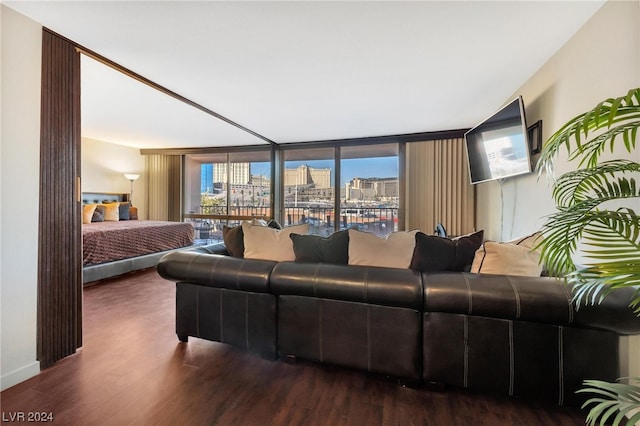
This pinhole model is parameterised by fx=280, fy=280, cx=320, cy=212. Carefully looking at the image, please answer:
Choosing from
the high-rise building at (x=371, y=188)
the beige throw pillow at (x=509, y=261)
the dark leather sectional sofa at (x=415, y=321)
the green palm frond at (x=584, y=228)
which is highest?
the high-rise building at (x=371, y=188)

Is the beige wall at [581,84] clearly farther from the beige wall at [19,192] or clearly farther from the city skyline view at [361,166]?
the beige wall at [19,192]

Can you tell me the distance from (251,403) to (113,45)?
2.59 meters

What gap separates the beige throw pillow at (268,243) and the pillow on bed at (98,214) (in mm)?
4273

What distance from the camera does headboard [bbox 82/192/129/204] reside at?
5332mm

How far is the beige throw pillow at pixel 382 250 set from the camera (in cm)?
181

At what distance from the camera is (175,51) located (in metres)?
2.13

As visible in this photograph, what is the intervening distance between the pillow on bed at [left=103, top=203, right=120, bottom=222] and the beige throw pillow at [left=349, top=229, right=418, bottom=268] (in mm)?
5287

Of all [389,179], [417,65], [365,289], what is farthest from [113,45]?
[389,179]

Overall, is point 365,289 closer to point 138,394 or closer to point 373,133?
point 138,394

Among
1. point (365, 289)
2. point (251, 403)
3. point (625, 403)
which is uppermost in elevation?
point (365, 289)

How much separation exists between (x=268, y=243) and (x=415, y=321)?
115cm

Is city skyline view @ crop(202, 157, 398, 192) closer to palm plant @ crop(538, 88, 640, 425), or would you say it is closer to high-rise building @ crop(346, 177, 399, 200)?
high-rise building @ crop(346, 177, 399, 200)

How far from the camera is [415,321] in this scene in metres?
1.57

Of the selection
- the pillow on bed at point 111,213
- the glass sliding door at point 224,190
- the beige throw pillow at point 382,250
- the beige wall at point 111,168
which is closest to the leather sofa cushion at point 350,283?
the beige throw pillow at point 382,250
